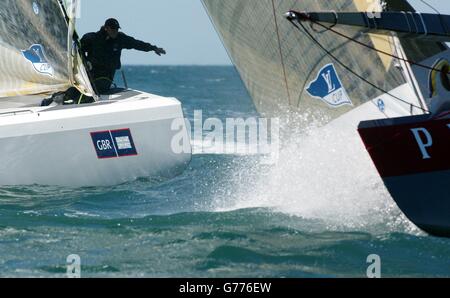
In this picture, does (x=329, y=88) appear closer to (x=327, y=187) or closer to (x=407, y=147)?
(x=327, y=187)

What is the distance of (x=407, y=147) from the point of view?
18.5 ft

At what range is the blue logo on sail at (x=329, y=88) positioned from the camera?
6.90 m

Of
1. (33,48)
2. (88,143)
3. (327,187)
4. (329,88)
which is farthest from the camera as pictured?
(33,48)

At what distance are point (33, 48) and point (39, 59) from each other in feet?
0.35

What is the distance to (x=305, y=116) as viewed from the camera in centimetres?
741

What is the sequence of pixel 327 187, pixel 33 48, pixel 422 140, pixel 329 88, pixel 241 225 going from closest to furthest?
pixel 422 140 < pixel 241 225 < pixel 327 187 < pixel 329 88 < pixel 33 48

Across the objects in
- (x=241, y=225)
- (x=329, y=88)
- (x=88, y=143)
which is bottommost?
(x=241, y=225)

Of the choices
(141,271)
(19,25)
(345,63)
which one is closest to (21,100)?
(19,25)

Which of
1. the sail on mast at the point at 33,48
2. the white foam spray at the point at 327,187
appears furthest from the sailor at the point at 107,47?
the white foam spray at the point at 327,187

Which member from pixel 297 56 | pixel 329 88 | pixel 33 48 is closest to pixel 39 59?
pixel 33 48

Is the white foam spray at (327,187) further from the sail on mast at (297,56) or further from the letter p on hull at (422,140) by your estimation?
the letter p on hull at (422,140)

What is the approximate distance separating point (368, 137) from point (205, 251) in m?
1.13

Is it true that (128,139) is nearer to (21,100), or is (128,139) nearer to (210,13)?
(210,13)

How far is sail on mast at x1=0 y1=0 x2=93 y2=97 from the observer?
8.48 meters
